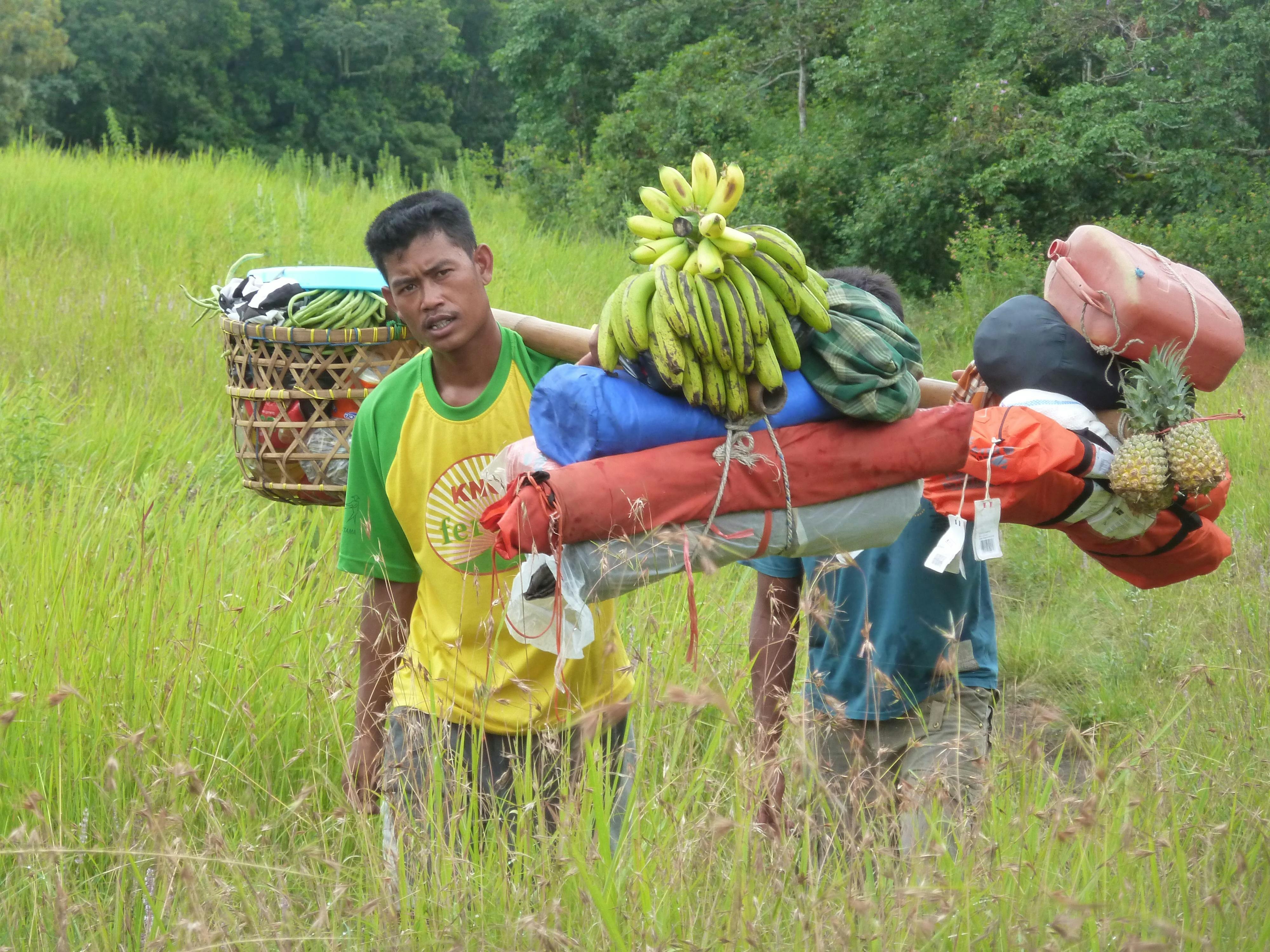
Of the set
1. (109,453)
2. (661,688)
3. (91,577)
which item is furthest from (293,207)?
(661,688)

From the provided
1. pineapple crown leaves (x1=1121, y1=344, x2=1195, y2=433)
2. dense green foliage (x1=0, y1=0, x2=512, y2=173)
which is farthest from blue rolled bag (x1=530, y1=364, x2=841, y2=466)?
dense green foliage (x1=0, y1=0, x2=512, y2=173)

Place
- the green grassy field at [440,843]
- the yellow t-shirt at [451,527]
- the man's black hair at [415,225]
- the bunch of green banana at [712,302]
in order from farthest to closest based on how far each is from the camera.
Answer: the man's black hair at [415,225]
the yellow t-shirt at [451,527]
the bunch of green banana at [712,302]
the green grassy field at [440,843]

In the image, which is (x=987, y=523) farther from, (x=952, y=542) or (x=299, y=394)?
(x=299, y=394)

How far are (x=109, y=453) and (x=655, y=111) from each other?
13.5 meters

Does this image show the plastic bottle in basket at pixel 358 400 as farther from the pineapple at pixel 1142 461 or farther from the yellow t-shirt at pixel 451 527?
the pineapple at pixel 1142 461

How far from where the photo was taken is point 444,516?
8.86 feet

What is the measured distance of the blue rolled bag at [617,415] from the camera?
2072 mm

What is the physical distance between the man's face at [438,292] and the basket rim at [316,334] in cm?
19

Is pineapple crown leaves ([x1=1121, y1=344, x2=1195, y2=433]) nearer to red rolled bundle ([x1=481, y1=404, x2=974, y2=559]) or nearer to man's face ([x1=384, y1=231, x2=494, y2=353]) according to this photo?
red rolled bundle ([x1=481, y1=404, x2=974, y2=559])

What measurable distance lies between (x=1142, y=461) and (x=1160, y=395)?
0.15 meters

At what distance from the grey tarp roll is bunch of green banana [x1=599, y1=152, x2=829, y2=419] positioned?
210 millimetres

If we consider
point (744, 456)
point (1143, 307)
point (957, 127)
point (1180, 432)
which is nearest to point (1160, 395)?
point (1180, 432)

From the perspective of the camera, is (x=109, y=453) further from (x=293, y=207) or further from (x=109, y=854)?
(x=293, y=207)

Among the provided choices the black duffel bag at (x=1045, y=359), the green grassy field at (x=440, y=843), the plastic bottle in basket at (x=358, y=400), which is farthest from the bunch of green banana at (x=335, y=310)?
the black duffel bag at (x=1045, y=359)
